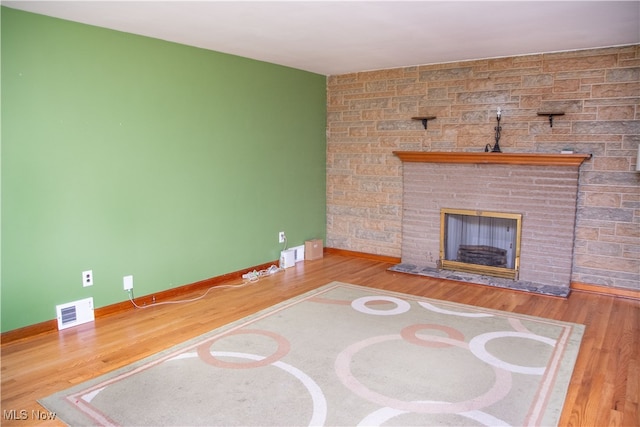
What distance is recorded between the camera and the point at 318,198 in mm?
5844

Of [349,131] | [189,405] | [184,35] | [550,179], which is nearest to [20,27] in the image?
[184,35]

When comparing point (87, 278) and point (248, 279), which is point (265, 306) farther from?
point (87, 278)

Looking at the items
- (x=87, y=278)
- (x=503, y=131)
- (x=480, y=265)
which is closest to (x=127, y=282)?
(x=87, y=278)

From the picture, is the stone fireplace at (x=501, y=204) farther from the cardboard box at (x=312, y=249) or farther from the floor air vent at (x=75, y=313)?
the floor air vent at (x=75, y=313)

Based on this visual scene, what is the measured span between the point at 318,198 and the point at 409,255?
1.35 m

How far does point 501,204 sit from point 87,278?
12.6ft

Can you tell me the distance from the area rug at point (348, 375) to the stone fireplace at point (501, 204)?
1039 millimetres

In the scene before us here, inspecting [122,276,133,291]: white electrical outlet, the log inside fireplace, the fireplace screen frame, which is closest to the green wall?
[122,276,133,291]: white electrical outlet

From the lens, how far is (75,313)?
3410 mm

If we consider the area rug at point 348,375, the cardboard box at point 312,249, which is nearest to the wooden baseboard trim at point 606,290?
the area rug at point 348,375

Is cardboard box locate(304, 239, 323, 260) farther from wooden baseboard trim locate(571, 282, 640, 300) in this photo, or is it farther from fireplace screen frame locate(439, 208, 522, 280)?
wooden baseboard trim locate(571, 282, 640, 300)

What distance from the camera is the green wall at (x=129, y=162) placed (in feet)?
10.1

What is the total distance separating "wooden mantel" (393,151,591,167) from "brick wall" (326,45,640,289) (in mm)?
137

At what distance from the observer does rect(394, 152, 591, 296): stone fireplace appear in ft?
14.3
